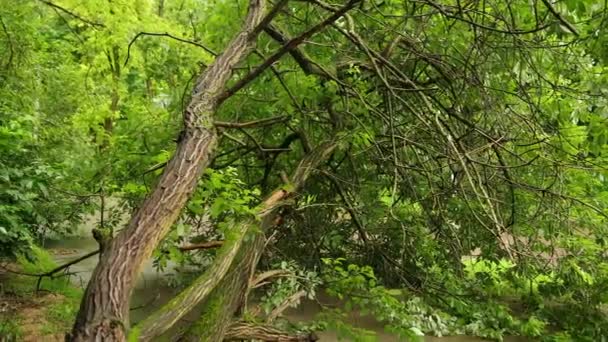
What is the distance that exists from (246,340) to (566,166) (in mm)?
2343

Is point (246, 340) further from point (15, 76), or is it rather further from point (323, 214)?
point (15, 76)

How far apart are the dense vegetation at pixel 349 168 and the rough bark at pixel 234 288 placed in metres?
0.01

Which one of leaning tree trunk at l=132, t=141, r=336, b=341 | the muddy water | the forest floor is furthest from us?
the muddy water

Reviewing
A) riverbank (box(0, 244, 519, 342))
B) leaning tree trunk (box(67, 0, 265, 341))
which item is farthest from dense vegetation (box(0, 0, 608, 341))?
riverbank (box(0, 244, 519, 342))

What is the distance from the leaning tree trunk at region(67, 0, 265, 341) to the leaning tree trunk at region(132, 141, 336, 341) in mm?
467

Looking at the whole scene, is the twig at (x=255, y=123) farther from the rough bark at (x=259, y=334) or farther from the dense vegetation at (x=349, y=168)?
the rough bark at (x=259, y=334)

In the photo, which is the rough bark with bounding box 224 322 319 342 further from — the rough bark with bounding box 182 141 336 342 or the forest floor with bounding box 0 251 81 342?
the forest floor with bounding box 0 251 81 342

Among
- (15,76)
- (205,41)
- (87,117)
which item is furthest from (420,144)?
(87,117)

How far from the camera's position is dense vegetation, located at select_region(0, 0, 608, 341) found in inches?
129

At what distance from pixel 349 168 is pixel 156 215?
292cm

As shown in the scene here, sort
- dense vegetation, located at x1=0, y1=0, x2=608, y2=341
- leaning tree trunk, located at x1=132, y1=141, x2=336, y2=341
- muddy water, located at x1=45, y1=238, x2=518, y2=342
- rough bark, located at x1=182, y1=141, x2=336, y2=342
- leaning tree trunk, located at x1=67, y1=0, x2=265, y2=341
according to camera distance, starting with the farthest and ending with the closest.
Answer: muddy water, located at x1=45, y1=238, x2=518, y2=342 → rough bark, located at x1=182, y1=141, x2=336, y2=342 → dense vegetation, located at x1=0, y1=0, x2=608, y2=341 → leaning tree trunk, located at x1=132, y1=141, x2=336, y2=341 → leaning tree trunk, located at x1=67, y1=0, x2=265, y2=341

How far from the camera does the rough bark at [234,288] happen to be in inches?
136

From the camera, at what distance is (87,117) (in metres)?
10.7

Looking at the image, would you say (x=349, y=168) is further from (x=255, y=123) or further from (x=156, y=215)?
(x=156, y=215)
